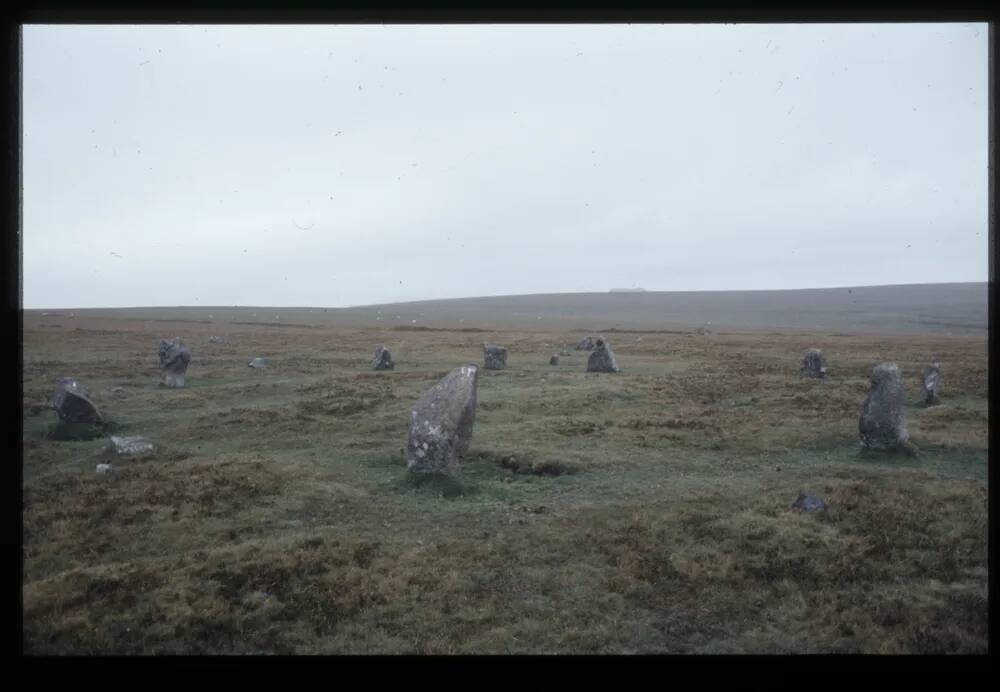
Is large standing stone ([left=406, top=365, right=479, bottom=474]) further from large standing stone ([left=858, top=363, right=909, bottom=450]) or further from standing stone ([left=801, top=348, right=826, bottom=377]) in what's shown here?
standing stone ([left=801, top=348, right=826, bottom=377])

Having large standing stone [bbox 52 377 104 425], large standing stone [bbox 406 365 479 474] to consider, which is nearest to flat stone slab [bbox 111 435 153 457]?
large standing stone [bbox 52 377 104 425]

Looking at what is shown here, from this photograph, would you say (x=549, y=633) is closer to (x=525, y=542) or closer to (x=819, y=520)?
(x=525, y=542)

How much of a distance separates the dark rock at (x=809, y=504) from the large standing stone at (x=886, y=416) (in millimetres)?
4550

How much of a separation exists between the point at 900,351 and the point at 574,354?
22152mm

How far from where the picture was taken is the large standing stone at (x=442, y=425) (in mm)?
12258

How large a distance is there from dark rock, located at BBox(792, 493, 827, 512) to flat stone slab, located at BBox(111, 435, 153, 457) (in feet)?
47.3

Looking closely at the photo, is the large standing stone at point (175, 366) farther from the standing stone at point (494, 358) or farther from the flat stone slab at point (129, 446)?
the standing stone at point (494, 358)

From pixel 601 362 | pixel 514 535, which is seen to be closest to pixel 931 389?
pixel 601 362

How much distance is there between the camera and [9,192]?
4.34 metres

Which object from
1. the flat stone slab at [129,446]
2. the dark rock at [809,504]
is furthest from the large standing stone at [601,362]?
the flat stone slab at [129,446]

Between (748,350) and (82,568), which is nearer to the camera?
(82,568)

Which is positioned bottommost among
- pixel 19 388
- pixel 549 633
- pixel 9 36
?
pixel 549 633

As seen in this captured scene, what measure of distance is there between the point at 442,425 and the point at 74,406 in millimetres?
10756
